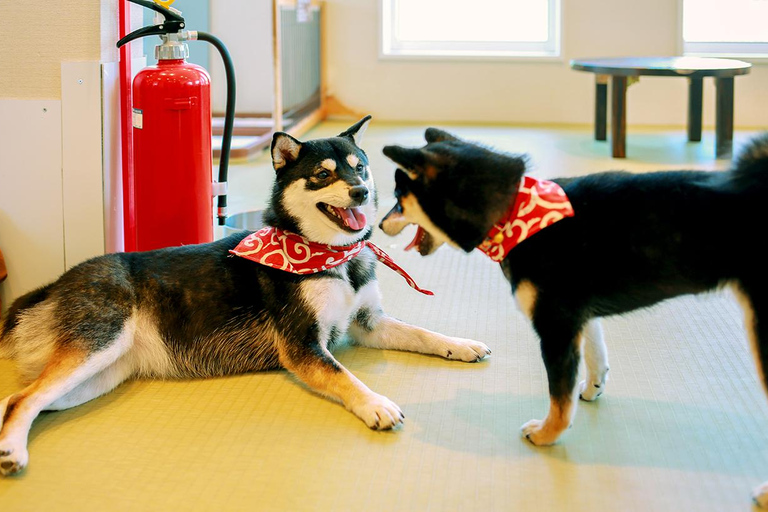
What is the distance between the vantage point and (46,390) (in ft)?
6.36

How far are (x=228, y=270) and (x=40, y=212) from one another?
Answer: 828 mm

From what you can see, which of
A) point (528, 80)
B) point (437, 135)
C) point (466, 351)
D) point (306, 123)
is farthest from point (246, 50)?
point (437, 135)

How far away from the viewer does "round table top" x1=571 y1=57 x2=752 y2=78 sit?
186 inches

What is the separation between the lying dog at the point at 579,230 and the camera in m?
1.64

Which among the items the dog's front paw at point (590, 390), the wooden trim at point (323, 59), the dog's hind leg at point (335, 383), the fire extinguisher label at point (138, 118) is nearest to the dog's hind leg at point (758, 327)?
the dog's front paw at point (590, 390)

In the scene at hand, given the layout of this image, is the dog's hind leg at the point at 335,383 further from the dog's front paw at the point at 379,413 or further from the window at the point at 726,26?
the window at the point at 726,26

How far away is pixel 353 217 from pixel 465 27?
458cm

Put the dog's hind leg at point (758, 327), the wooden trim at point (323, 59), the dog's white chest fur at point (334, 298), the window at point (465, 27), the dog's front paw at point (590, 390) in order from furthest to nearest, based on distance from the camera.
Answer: the window at point (465, 27) → the wooden trim at point (323, 59) → the dog's white chest fur at point (334, 298) → the dog's front paw at point (590, 390) → the dog's hind leg at point (758, 327)

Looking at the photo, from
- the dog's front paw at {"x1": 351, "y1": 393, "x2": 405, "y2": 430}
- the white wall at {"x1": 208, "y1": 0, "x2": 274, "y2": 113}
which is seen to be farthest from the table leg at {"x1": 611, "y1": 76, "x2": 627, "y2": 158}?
the dog's front paw at {"x1": 351, "y1": 393, "x2": 405, "y2": 430}

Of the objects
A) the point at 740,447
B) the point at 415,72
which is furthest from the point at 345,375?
the point at 415,72

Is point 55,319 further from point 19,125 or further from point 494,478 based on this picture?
point 494,478

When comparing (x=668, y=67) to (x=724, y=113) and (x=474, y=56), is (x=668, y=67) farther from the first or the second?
(x=474, y=56)

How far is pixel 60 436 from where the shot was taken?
1931mm

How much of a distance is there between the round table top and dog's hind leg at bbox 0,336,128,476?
11.8ft
